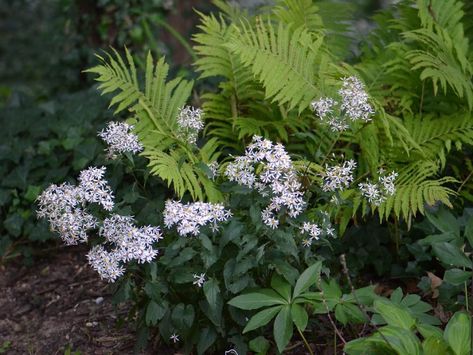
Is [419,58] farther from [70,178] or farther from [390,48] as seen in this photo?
[70,178]

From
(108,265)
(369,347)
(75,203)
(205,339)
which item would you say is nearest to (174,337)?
(205,339)

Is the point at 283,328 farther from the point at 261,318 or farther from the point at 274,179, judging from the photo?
the point at 274,179

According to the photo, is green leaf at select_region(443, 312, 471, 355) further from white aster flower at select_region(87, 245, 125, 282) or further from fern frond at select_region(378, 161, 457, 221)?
white aster flower at select_region(87, 245, 125, 282)

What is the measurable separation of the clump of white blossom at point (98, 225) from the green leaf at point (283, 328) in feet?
1.68

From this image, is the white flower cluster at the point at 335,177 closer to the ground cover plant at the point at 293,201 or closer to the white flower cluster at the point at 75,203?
the ground cover plant at the point at 293,201

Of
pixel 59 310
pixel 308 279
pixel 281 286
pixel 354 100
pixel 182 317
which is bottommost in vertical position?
pixel 59 310

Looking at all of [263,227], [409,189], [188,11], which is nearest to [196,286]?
[263,227]

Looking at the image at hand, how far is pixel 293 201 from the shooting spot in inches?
104

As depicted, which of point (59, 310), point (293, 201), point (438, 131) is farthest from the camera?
point (59, 310)

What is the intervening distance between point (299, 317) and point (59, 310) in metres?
1.57

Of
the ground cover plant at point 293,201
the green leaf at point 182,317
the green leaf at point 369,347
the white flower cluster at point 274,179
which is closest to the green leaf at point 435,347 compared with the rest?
the ground cover plant at point 293,201

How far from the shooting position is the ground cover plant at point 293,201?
264 cm

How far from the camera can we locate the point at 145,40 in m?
5.59

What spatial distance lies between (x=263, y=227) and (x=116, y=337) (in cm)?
106
